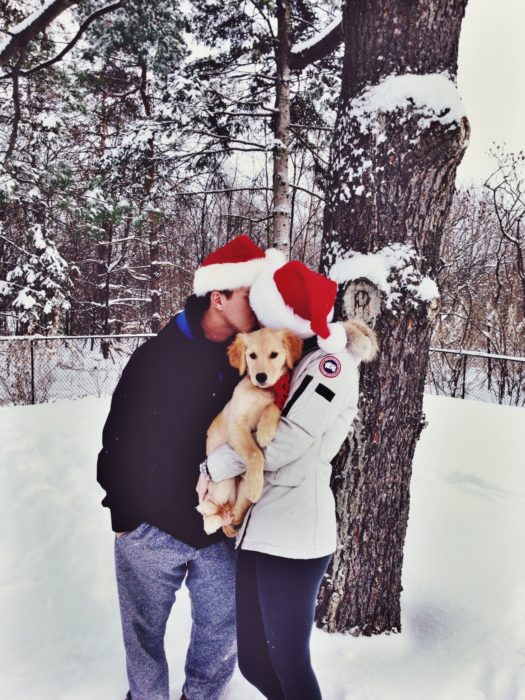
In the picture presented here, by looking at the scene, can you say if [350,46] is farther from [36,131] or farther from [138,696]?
[36,131]

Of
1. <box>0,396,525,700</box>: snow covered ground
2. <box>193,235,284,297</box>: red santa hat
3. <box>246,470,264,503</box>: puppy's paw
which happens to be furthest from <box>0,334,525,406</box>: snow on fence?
<box>246,470,264,503</box>: puppy's paw

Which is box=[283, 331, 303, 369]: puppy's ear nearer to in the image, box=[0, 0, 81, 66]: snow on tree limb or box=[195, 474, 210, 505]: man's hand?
box=[195, 474, 210, 505]: man's hand

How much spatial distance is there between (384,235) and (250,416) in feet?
3.68

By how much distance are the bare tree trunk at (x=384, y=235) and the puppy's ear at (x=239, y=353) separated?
711mm

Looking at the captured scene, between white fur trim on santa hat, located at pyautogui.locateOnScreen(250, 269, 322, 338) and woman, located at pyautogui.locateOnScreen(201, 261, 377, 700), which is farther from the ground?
white fur trim on santa hat, located at pyautogui.locateOnScreen(250, 269, 322, 338)

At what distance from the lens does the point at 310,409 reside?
1.50m

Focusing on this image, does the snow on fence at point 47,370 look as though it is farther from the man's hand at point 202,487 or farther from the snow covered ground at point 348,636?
the man's hand at point 202,487

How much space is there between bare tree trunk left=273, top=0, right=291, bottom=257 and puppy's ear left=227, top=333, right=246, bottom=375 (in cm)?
631

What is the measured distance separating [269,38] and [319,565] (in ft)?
28.7

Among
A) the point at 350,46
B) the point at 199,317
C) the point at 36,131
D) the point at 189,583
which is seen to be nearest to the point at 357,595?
the point at 189,583

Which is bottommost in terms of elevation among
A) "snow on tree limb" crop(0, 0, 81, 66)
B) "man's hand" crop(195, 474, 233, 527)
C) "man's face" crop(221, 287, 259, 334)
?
"man's hand" crop(195, 474, 233, 527)

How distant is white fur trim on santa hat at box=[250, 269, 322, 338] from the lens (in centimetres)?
165

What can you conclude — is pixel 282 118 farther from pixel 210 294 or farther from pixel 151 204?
pixel 210 294

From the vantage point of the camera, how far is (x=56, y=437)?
5695 mm
